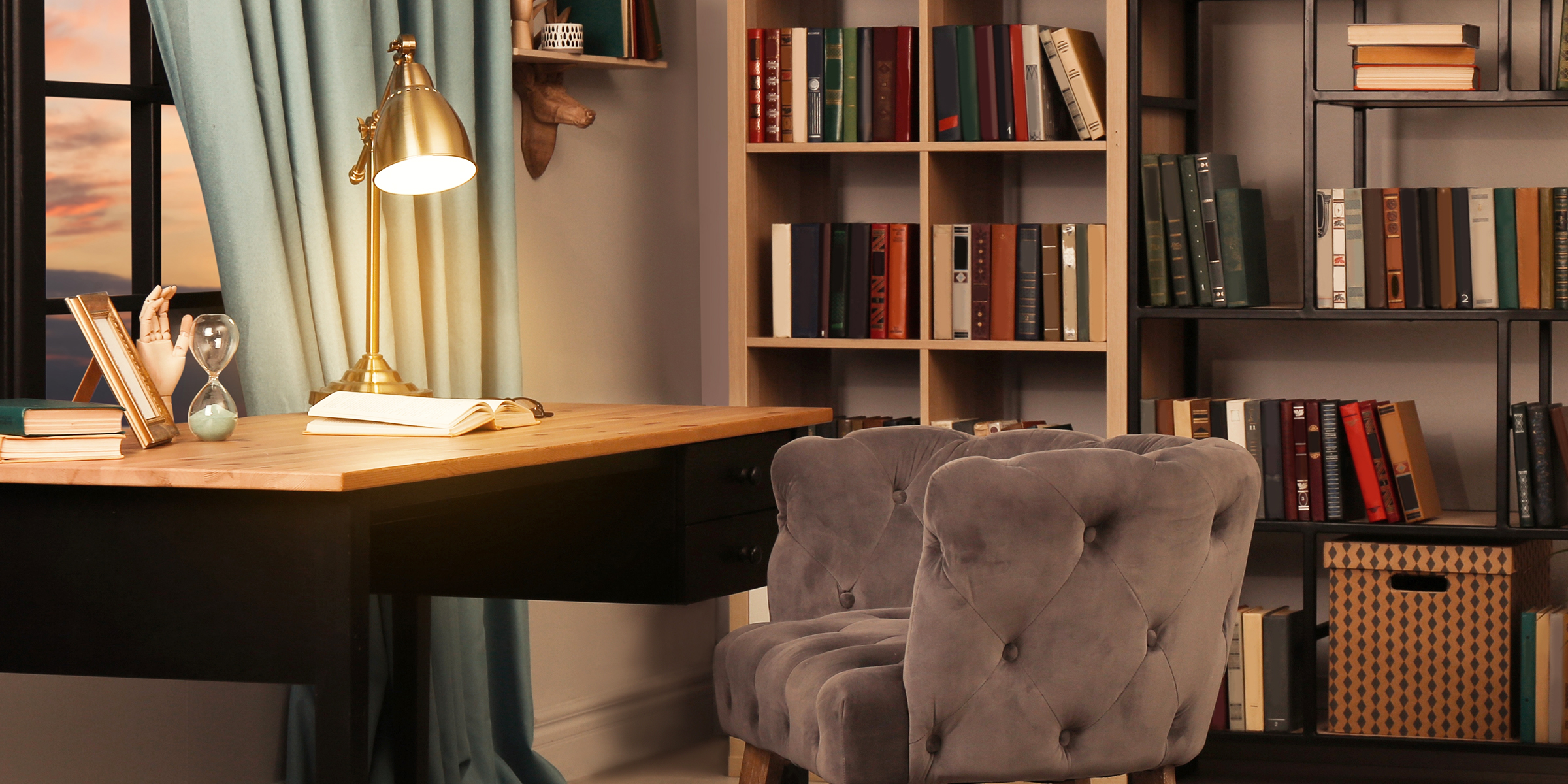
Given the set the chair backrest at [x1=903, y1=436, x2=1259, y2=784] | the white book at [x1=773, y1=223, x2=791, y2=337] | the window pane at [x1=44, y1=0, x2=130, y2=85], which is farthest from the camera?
the white book at [x1=773, y1=223, x2=791, y2=337]

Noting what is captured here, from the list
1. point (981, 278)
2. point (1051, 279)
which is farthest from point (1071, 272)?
point (981, 278)

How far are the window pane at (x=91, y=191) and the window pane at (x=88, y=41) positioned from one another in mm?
66

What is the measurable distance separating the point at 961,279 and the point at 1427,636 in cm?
107

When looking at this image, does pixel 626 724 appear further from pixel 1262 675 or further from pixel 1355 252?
pixel 1355 252

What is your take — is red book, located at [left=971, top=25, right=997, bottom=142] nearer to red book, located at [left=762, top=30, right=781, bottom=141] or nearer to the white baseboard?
red book, located at [left=762, top=30, right=781, bottom=141]

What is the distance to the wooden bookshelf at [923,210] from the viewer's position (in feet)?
10.4

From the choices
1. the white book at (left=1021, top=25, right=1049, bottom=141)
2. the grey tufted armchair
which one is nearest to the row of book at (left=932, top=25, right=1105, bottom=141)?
the white book at (left=1021, top=25, right=1049, bottom=141)

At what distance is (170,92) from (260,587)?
122 cm

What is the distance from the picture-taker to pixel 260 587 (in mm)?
1674

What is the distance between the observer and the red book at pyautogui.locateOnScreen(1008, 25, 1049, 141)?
10.5 feet

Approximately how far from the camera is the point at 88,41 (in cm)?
284

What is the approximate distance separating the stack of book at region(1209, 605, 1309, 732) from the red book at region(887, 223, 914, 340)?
0.84 m

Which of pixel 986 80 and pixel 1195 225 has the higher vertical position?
pixel 986 80

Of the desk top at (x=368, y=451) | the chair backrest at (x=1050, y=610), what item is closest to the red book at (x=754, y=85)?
the desk top at (x=368, y=451)
